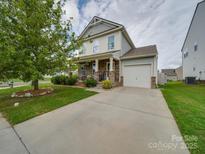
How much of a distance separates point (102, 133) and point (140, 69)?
974cm

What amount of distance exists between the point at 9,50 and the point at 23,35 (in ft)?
5.48

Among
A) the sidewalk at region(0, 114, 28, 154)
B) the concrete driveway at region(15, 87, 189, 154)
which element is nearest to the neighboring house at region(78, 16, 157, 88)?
the concrete driveway at region(15, 87, 189, 154)

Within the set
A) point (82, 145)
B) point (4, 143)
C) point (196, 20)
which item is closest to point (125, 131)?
point (82, 145)

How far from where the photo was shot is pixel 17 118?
4031 mm

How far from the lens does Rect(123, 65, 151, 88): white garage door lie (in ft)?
36.2

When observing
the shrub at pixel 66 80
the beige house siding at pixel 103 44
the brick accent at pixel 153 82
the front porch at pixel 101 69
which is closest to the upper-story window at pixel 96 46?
the beige house siding at pixel 103 44

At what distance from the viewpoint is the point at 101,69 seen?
1406cm

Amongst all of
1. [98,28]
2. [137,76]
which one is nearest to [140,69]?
[137,76]

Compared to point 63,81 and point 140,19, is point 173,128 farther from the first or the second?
point 140,19

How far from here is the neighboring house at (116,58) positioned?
432 inches

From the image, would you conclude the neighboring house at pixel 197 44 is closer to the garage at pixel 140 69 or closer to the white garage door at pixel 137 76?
the garage at pixel 140 69

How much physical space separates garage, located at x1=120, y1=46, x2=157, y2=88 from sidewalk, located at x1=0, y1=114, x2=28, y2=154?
10.6m

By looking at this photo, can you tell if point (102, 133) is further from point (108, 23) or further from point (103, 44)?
point (108, 23)

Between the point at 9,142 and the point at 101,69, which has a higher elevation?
the point at 101,69
